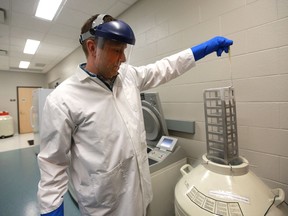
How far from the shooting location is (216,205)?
0.87 meters

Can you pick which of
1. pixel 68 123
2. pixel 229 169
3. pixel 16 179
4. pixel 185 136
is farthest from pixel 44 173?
pixel 16 179

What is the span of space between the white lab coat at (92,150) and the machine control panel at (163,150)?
0.56m

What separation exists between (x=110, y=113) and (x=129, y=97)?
19cm

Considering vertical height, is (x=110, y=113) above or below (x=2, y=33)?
below

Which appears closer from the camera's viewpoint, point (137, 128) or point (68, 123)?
point (68, 123)

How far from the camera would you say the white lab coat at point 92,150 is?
2.88 feet

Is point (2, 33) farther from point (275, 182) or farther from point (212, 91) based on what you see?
point (275, 182)

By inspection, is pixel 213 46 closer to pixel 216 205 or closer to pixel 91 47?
pixel 91 47

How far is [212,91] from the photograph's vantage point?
3.59 ft

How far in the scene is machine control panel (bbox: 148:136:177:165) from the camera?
62.7 inches

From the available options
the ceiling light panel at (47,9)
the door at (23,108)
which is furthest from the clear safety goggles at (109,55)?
the door at (23,108)

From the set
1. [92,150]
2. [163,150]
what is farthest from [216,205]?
[163,150]

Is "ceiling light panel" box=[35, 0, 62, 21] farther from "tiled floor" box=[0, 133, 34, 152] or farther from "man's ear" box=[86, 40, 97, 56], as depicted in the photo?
"tiled floor" box=[0, 133, 34, 152]

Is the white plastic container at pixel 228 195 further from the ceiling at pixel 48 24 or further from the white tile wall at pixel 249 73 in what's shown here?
the ceiling at pixel 48 24
